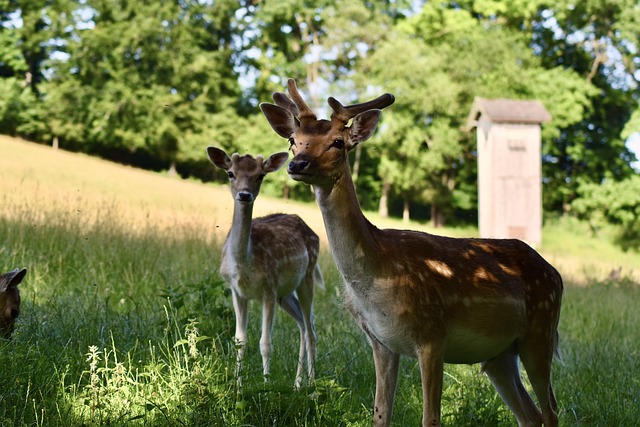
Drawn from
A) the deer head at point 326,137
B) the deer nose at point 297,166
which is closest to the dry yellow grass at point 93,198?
the deer head at point 326,137

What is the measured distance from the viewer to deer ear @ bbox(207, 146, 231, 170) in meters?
7.07

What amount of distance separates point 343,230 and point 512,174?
9.83 metres

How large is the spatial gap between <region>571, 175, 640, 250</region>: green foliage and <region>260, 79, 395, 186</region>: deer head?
32.2 metres

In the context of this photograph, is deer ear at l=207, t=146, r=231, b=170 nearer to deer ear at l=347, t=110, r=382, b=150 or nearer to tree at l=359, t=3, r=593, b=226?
deer ear at l=347, t=110, r=382, b=150

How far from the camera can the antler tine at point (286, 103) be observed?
177 inches

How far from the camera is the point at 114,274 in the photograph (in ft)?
31.0

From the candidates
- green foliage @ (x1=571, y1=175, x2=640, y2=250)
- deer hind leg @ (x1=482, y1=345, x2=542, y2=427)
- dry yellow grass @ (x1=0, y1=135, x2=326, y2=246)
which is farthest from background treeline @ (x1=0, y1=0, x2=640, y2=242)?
deer hind leg @ (x1=482, y1=345, x2=542, y2=427)

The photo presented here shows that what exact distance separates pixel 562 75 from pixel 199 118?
63.3ft

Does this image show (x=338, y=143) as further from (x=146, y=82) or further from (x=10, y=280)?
(x=146, y=82)

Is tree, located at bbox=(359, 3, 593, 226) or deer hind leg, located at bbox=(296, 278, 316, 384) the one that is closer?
deer hind leg, located at bbox=(296, 278, 316, 384)

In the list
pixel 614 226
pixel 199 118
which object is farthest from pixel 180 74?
pixel 614 226

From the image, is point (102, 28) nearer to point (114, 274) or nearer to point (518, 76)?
point (518, 76)

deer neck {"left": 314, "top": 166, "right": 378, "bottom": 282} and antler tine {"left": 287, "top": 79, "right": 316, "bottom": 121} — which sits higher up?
antler tine {"left": 287, "top": 79, "right": 316, "bottom": 121}

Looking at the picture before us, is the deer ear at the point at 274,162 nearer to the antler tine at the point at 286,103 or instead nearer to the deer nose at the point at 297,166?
the antler tine at the point at 286,103
